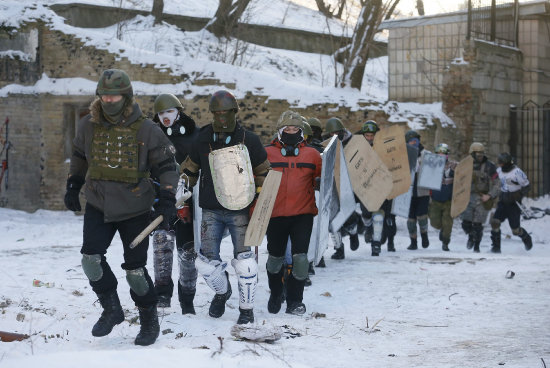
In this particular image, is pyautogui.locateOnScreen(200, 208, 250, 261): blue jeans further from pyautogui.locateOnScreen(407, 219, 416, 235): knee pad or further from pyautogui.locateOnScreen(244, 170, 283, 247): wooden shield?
pyautogui.locateOnScreen(407, 219, 416, 235): knee pad

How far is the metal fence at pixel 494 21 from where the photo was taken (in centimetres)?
1766

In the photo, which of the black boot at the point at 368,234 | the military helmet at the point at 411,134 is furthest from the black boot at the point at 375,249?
the military helmet at the point at 411,134

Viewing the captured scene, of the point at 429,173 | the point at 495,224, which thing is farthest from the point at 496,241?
the point at 429,173

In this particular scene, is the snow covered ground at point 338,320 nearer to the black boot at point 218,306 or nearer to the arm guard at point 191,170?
the black boot at point 218,306

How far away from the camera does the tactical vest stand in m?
4.96

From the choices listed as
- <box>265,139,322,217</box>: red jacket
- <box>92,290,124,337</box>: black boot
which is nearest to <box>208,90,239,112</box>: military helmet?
<box>265,139,322,217</box>: red jacket

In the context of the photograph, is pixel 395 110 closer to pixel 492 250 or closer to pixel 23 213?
pixel 492 250

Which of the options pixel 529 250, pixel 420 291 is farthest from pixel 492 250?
pixel 420 291

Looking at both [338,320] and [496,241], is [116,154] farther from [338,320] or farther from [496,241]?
[496,241]

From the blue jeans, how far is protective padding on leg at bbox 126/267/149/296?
34.3 inches

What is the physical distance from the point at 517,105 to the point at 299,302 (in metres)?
13.5

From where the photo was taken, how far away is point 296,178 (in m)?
6.46

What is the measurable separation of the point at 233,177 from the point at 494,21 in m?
13.6

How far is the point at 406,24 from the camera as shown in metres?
18.5
